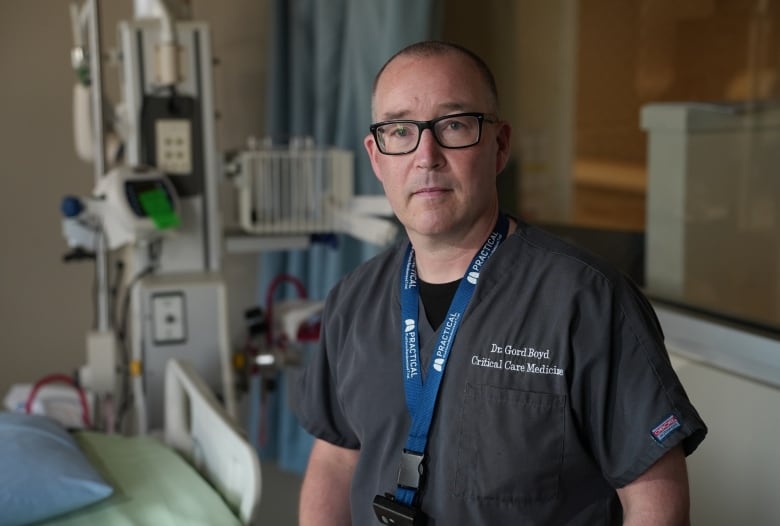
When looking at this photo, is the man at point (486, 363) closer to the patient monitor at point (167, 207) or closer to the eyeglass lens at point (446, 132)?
the eyeglass lens at point (446, 132)

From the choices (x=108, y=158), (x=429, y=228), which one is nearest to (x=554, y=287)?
(x=429, y=228)

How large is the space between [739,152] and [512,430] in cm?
114

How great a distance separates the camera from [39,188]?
11.0ft

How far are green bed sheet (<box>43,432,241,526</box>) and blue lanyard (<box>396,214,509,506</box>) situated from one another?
28.1 inches

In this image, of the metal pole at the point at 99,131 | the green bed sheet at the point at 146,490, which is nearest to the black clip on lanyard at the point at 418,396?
the green bed sheet at the point at 146,490

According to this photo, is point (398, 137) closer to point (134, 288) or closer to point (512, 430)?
point (512, 430)

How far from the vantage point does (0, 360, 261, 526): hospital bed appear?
1.91 metres

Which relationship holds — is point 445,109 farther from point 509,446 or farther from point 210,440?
point 210,440

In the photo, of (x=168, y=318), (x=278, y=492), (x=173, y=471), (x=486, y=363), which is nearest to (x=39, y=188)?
(x=168, y=318)

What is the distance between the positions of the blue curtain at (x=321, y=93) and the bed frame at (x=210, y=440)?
1.33 feet

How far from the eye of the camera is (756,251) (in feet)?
6.86

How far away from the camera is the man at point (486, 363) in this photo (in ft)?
3.98

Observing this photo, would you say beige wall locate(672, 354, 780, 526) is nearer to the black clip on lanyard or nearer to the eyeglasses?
the black clip on lanyard

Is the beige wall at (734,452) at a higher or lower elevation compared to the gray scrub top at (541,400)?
lower
